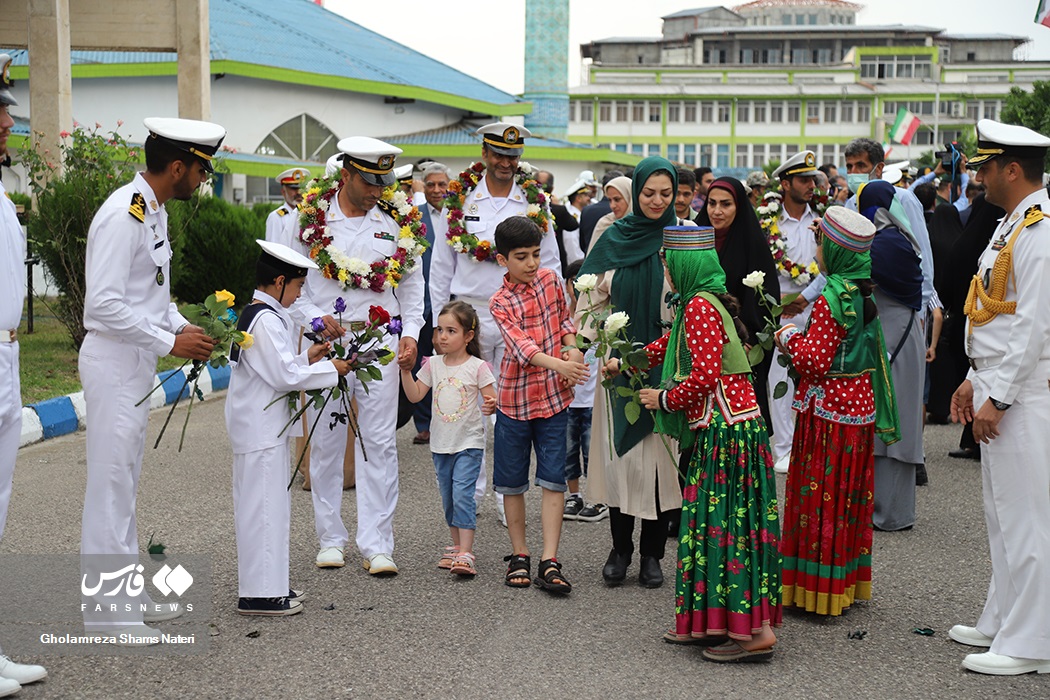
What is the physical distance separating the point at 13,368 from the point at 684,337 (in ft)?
9.63

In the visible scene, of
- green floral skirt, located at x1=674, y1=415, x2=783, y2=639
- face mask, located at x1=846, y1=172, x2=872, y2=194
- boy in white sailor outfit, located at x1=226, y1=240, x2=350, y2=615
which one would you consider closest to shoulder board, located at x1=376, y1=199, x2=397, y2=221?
boy in white sailor outfit, located at x1=226, y1=240, x2=350, y2=615

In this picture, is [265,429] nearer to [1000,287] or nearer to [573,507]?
[573,507]

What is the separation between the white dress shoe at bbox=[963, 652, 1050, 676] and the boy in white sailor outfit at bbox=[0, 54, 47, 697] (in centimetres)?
392

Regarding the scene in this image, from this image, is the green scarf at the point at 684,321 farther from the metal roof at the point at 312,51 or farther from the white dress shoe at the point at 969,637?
the metal roof at the point at 312,51

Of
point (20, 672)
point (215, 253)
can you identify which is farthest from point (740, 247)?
point (215, 253)

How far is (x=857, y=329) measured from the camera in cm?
597

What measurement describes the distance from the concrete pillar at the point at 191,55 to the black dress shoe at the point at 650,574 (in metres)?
15.0

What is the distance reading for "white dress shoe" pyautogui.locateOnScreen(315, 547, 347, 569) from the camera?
6566mm

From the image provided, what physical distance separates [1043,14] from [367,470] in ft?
31.3

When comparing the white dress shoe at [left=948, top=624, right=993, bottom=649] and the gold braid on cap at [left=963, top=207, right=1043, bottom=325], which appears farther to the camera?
the white dress shoe at [left=948, top=624, right=993, bottom=649]

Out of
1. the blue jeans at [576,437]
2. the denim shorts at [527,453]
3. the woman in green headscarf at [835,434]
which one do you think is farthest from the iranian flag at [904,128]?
the denim shorts at [527,453]

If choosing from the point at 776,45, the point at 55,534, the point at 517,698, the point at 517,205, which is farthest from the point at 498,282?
the point at 776,45

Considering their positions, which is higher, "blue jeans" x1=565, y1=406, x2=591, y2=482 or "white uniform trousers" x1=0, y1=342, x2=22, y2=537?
"white uniform trousers" x1=0, y1=342, x2=22, y2=537

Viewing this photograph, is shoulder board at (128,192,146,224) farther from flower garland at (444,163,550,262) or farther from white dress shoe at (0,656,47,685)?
flower garland at (444,163,550,262)
